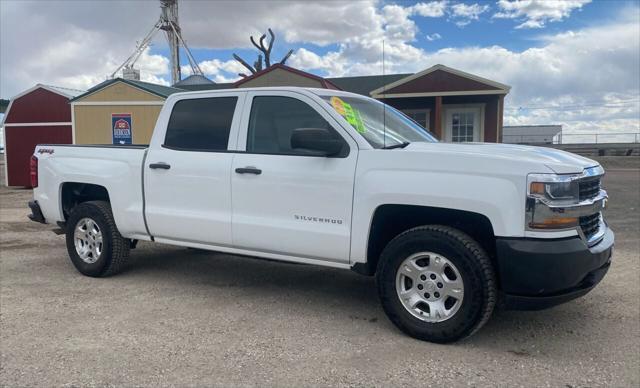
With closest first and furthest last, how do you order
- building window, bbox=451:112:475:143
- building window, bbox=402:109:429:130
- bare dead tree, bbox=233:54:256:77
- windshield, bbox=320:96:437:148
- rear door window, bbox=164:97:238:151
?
windshield, bbox=320:96:437:148 < rear door window, bbox=164:97:238:151 < building window, bbox=451:112:475:143 < building window, bbox=402:109:429:130 < bare dead tree, bbox=233:54:256:77

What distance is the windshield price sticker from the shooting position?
4527mm

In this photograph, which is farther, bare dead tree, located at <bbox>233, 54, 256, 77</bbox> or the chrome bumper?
bare dead tree, located at <bbox>233, 54, 256, 77</bbox>

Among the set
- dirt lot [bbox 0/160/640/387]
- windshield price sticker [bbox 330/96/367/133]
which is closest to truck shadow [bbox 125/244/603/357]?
dirt lot [bbox 0/160/640/387]

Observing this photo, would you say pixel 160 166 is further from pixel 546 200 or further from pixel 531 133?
pixel 531 133

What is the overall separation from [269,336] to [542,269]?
203cm

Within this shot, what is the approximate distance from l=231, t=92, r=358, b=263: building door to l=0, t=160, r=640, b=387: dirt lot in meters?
0.66

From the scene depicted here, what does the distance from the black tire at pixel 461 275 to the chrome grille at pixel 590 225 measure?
2.41ft

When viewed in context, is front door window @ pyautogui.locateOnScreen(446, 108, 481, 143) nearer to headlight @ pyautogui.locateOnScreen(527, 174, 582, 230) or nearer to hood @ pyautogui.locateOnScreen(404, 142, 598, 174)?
hood @ pyautogui.locateOnScreen(404, 142, 598, 174)

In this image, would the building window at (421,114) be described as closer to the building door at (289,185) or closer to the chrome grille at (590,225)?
the building door at (289,185)

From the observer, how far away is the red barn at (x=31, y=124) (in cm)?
1708

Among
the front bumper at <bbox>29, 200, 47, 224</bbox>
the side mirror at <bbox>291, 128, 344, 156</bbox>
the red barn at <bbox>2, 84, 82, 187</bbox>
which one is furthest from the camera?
the red barn at <bbox>2, 84, 82, 187</bbox>

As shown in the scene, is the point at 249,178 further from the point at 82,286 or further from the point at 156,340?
the point at 82,286

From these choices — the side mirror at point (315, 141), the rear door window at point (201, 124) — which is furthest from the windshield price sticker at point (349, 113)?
the rear door window at point (201, 124)

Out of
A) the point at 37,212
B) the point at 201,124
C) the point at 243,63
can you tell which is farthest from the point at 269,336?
the point at 243,63
